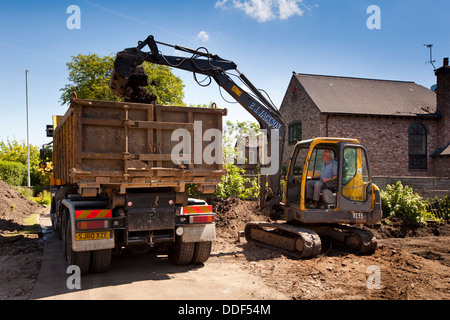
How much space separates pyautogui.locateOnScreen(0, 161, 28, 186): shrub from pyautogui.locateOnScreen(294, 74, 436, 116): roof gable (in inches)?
784

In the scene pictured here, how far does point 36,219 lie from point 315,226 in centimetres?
1087

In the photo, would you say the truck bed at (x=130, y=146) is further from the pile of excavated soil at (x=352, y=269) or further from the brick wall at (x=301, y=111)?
the brick wall at (x=301, y=111)

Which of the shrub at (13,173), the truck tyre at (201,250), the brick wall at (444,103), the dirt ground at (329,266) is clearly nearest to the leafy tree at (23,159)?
the shrub at (13,173)

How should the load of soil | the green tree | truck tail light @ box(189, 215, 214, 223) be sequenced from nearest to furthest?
truck tail light @ box(189, 215, 214, 223)
the load of soil
the green tree

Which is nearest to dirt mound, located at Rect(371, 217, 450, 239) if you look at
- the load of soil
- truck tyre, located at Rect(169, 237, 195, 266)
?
truck tyre, located at Rect(169, 237, 195, 266)

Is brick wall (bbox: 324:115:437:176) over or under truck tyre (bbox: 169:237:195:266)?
over

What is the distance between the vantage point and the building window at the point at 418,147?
23344 millimetres

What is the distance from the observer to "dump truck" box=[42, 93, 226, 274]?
19.3 ft

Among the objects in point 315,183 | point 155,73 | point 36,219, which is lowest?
point 36,219

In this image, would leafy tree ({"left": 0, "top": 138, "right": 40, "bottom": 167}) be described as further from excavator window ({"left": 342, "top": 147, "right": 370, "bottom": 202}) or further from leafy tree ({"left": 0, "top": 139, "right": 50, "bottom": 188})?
excavator window ({"left": 342, "top": 147, "right": 370, "bottom": 202})

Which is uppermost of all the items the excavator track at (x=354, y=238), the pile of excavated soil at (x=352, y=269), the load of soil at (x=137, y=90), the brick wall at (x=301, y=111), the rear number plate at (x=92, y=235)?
the brick wall at (x=301, y=111)
